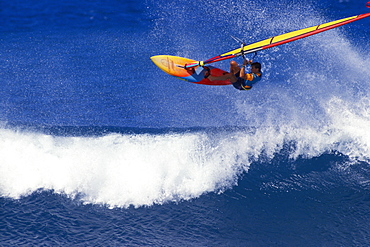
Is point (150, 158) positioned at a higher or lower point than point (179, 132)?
lower

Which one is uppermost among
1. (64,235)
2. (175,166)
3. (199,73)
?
(199,73)

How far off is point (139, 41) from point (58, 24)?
13.3 feet

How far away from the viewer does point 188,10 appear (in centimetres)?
1903

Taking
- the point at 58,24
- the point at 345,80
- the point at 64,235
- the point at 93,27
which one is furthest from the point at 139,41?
the point at 64,235

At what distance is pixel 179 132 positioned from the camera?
45.7 ft

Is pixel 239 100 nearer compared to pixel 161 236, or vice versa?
pixel 161 236

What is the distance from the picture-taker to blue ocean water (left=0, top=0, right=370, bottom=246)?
1099 cm

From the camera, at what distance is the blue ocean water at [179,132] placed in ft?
36.1

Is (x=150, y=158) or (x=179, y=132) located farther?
(x=179, y=132)

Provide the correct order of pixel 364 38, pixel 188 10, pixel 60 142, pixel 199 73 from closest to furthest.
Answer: pixel 199 73, pixel 60 142, pixel 364 38, pixel 188 10

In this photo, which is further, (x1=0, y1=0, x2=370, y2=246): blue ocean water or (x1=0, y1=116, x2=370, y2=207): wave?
(x1=0, y1=116, x2=370, y2=207): wave

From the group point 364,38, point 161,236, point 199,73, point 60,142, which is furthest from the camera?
point 364,38

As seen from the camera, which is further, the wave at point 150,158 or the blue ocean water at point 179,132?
the wave at point 150,158

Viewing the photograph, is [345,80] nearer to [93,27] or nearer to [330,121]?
[330,121]
